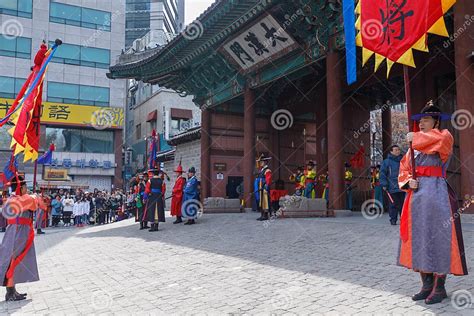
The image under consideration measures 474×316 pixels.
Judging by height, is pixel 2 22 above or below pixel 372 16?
above

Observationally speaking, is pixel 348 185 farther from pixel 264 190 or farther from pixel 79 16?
pixel 79 16

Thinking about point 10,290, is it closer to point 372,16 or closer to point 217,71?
point 372,16

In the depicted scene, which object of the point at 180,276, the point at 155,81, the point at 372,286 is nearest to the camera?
the point at 372,286

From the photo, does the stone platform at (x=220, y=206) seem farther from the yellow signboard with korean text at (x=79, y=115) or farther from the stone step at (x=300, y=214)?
the yellow signboard with korean text at (x=79, y=115)

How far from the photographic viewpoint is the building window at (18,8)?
1299 inches

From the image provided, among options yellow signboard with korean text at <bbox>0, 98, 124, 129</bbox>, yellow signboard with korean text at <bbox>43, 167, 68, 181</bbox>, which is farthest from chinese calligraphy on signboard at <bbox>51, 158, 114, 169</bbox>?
yellow signboard with korean text at <bbox>0, 98, 124, 129</bbox>

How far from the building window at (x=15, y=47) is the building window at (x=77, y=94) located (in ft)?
9.84

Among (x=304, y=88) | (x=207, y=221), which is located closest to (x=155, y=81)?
(x=304, y=88)

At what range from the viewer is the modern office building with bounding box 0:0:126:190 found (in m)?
32.9

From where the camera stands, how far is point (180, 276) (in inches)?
231

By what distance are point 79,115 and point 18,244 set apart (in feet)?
101

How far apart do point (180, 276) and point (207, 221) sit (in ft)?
18.7

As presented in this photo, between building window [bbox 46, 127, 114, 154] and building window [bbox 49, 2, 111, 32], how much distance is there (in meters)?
9.14

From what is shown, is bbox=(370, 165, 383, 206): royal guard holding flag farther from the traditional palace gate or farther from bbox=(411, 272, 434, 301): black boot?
bbox=(411, 272, 434, 301): black boot
